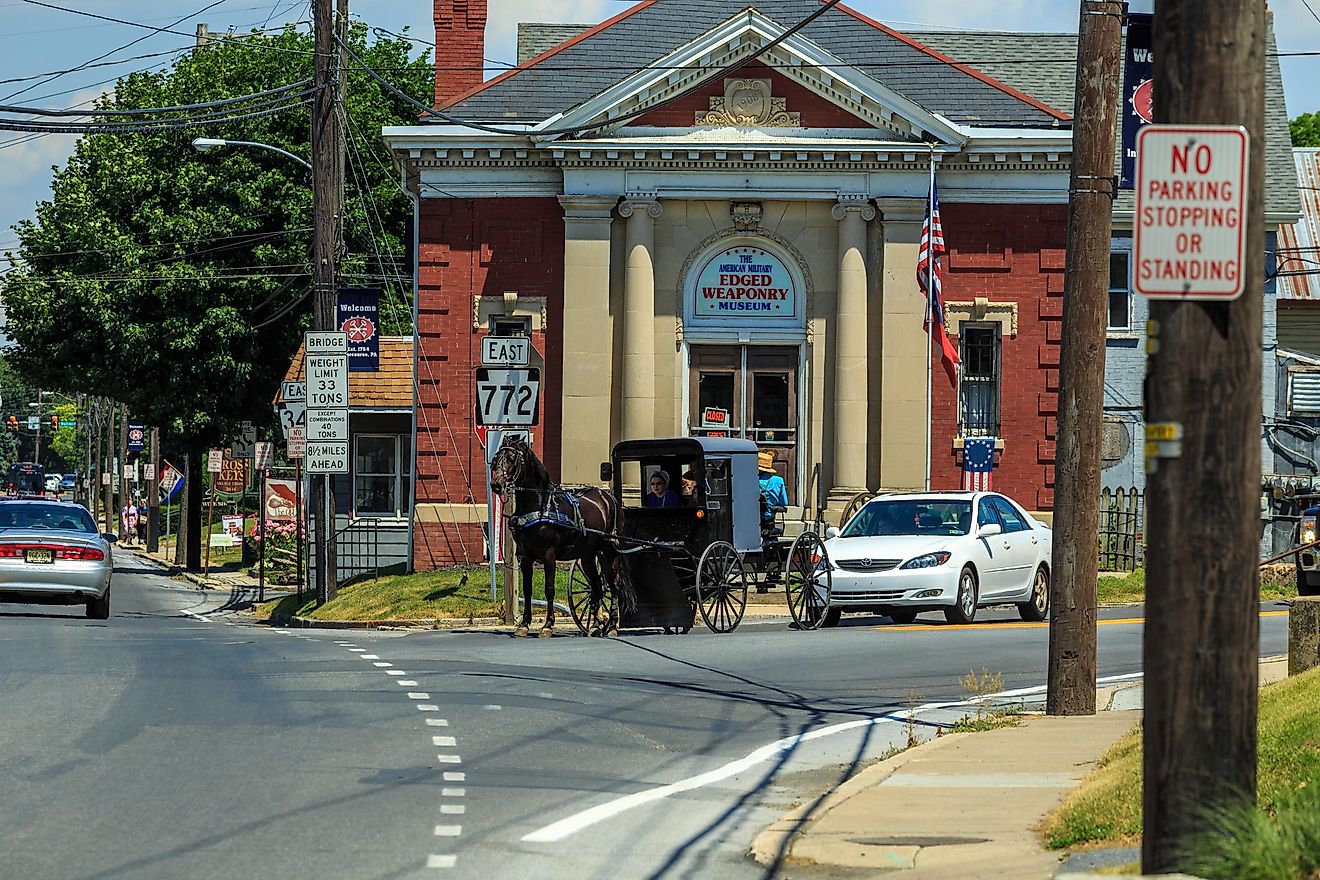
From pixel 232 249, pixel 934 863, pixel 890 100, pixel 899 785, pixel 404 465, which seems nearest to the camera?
pixel 934 863

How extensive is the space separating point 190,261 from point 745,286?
74.1 feet

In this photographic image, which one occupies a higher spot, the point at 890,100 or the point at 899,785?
the point at 890,100

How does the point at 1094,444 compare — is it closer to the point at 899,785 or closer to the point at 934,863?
the point at 899,785

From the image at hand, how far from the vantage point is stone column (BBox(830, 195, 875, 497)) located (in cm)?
3228

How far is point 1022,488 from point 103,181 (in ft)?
97.1

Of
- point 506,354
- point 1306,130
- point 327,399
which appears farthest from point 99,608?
point 1306,130

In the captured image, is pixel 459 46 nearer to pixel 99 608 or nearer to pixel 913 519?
pixel 99 608

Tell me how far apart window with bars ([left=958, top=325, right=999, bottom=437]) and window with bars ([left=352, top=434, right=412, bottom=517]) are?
12.0m

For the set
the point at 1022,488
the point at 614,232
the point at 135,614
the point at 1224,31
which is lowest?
the point at 135,614

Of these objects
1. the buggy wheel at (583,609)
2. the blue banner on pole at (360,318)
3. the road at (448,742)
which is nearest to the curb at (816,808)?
the road at (448,742)

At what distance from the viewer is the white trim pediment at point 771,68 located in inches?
1248

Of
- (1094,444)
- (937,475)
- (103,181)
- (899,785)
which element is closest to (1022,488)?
(937,475)

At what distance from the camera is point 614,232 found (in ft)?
107

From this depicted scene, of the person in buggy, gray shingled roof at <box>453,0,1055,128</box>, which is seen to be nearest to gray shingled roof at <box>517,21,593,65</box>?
gray shingled roof at <box>453,0,1055,128</box>
